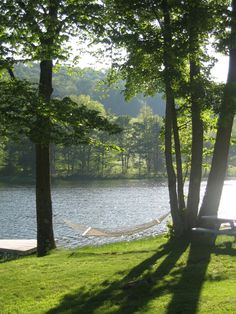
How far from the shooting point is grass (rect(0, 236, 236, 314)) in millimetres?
6711

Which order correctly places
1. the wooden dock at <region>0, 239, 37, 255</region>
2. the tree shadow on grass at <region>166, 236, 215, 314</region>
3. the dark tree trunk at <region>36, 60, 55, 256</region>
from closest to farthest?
the tree shadow on grass at <region>166, 236, 215, 314</region>, the dark tree trunk at <region>36, 60, 55, 256</region>, the wooden dock at <region>0, 239, 37, 255</region>

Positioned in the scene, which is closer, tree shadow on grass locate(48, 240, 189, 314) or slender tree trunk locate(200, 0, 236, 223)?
tree shadow on grass locate(48, 240, 189, 314)

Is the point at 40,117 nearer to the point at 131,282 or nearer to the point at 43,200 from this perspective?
the point at 131,282

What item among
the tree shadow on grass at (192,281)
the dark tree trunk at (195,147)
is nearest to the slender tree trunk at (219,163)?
the dark tree trunk at (195,147)

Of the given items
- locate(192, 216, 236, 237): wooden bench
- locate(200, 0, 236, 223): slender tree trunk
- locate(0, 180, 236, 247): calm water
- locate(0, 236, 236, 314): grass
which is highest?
locate(200, 0, 236, 223): slender tree trunk

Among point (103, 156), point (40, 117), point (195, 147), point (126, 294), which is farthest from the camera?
point (103, 156)

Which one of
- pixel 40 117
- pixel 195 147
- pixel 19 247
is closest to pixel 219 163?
pixel 195 147

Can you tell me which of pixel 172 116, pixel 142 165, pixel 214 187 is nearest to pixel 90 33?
pixel 172 116

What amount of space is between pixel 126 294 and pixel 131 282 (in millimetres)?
586

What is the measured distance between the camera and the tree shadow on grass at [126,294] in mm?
6742

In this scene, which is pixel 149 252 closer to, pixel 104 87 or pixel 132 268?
pixel 132 268

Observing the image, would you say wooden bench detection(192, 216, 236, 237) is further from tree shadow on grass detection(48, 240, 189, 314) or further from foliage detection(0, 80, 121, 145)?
foliage detection(0, 80, 121, 145)

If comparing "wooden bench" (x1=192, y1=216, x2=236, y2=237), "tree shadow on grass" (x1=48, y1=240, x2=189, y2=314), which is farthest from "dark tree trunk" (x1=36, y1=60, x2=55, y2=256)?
"tree shadow on grass" (x1=48, y1=240, x2=189, y2=314)

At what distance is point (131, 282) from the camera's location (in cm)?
793
